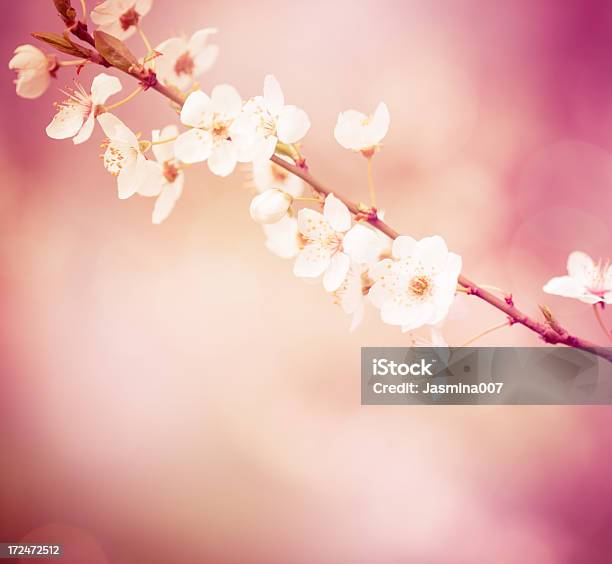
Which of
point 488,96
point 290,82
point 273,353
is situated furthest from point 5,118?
point 488,96

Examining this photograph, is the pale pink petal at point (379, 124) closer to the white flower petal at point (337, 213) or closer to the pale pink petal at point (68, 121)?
the white flower petal at point (337, 213)

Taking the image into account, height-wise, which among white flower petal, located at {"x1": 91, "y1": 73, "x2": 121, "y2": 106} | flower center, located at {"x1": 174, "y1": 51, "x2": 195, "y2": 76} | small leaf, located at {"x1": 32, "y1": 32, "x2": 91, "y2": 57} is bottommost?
white flower petal, located at {"x1": 91, "y1": 73, "x2": 121, "y2": 106}

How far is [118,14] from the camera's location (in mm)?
621

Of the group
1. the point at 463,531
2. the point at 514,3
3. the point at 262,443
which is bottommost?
the point at 463,531

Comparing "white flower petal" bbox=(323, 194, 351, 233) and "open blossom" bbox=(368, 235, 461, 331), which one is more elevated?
"white flower petal" bbox=(323, 194, 351, 233)

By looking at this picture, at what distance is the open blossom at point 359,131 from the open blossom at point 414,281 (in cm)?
12

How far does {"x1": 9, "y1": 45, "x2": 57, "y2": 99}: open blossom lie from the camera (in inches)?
22.7

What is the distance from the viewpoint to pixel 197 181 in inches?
41.5

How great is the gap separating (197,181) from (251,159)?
0.50 metres

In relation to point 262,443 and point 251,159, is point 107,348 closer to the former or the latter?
point 262,443

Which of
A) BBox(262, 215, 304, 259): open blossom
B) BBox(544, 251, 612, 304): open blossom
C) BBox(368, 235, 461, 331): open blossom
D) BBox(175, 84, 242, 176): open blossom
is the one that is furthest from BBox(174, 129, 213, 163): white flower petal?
BBox(544, 251, 612, 304): open blossom

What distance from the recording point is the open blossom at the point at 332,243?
1.83ft

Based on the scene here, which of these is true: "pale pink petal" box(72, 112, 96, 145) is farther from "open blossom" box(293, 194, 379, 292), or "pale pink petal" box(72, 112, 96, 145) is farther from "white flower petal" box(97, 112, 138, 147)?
"open blossom" box(293, 194, 379, 292)

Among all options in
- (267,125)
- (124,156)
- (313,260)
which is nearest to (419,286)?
(313,260)
